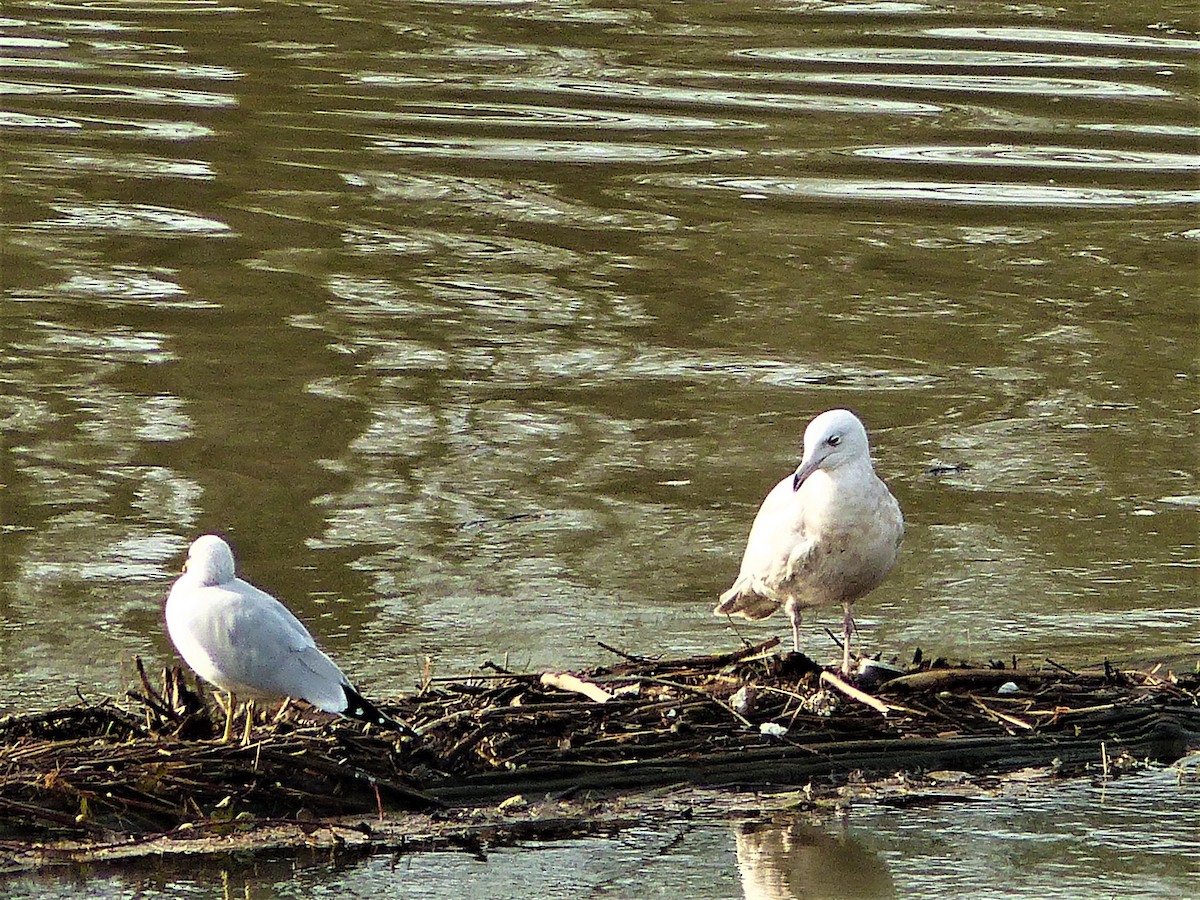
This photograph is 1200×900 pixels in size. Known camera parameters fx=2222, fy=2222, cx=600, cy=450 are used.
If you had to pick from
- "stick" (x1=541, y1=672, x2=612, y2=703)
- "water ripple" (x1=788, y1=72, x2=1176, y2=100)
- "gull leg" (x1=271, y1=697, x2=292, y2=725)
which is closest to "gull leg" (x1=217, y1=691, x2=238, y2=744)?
"gull leg" (x1=271, y1=697, x2=292, y2=725)

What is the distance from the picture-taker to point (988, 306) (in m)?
12.1

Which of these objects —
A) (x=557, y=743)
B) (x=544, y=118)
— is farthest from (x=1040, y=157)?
(x=557, y=743)

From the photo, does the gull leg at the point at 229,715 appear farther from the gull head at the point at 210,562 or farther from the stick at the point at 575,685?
the stick at the point at 575,685

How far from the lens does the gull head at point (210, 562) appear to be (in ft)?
19.6

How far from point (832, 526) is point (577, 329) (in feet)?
15.9

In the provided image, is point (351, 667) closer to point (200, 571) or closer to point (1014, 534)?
point (200, 571)

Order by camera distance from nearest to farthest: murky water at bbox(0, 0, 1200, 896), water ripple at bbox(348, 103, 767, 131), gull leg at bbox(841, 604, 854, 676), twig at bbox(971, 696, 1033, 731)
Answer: twig at bbox(971, 696, 1033, 731) < gull leg at bbox(841, 604, 854, 676) < murky water at bbox(0, 0, 1200, 896) < water ripple at bbox(348, 103, 767, 131)

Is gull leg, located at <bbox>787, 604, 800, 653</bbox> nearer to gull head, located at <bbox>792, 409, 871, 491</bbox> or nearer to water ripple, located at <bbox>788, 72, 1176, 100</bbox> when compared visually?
gull head, located at <bbox>792, 409, 871, 491</bbox>

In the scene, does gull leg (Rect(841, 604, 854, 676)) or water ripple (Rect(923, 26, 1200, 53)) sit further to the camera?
water ripple (Rect(923, 26, 1200, 53))

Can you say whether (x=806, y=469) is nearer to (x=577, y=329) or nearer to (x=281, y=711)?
(x=281, y=711)

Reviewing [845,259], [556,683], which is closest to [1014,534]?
[556,683]

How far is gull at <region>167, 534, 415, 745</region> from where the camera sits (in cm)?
578

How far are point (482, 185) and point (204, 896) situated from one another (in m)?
9.71

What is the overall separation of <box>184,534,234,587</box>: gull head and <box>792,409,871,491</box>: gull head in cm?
175
